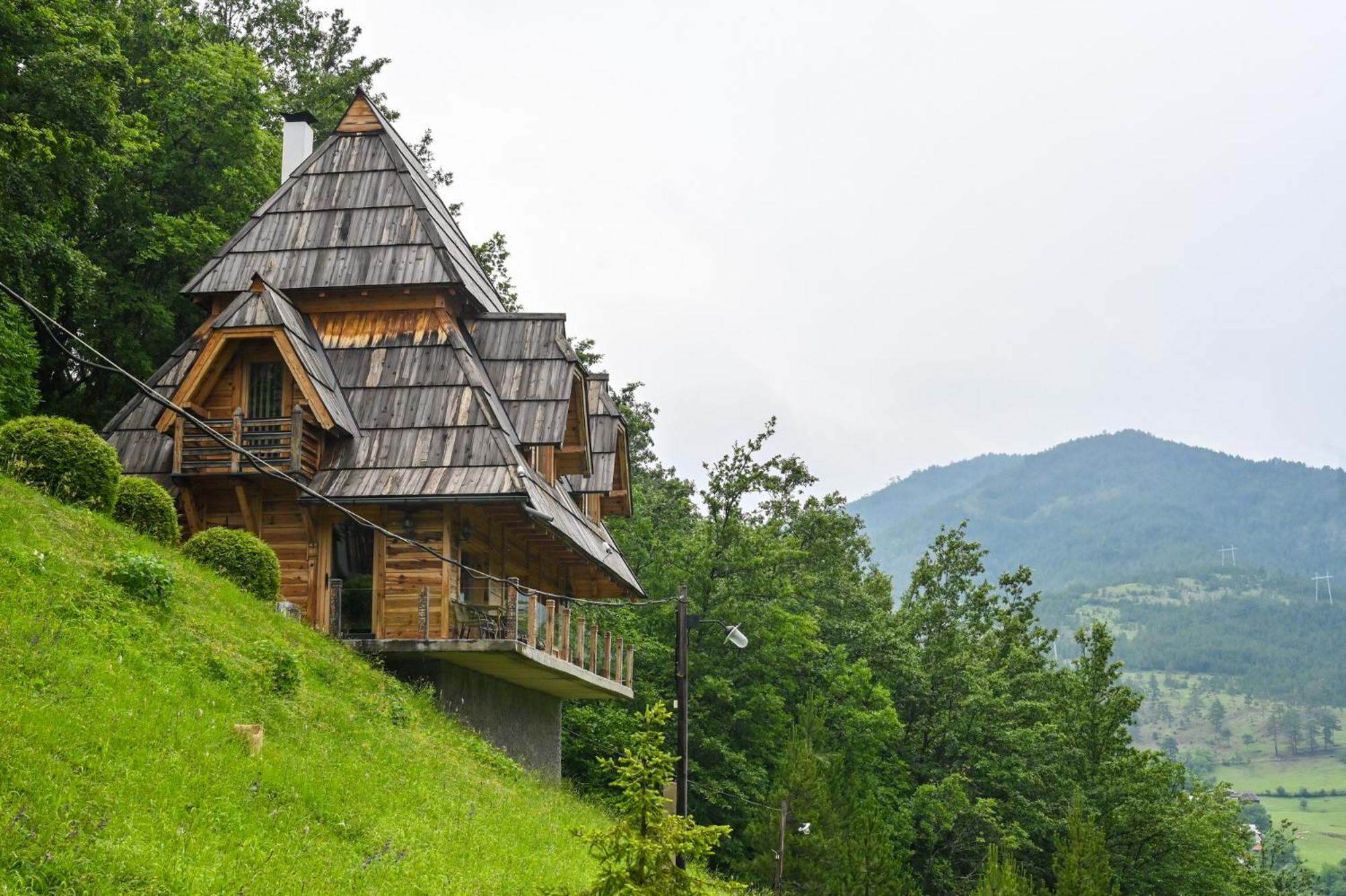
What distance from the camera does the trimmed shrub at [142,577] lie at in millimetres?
17859

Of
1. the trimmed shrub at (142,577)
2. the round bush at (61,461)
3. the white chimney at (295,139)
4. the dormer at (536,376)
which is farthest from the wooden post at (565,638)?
the white chimney at (295,139)

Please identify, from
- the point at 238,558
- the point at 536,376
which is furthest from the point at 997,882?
the point at 238,558

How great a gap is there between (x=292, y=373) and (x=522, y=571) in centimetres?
705

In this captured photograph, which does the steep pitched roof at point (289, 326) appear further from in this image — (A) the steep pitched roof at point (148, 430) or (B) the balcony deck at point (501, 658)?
(B) the balcony deck at point (501, 658)

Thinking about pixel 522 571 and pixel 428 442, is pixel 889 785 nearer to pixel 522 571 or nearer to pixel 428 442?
pixel 522 571

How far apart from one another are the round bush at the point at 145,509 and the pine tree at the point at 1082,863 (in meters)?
26.9

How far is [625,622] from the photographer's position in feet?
147

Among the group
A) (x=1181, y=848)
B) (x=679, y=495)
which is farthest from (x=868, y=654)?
(x=1181, y=848)

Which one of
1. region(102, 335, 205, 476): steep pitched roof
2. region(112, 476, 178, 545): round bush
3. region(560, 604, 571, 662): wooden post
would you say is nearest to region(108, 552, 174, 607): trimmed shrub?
region(112, 476, 178, 545): round bush

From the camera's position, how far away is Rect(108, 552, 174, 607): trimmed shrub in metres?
17.9

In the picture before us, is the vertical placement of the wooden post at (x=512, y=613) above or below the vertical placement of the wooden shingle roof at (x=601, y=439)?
below

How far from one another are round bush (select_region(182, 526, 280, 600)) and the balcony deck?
7.03ft

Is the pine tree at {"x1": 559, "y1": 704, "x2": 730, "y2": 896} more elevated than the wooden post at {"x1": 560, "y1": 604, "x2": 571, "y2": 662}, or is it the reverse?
the wooden post at {"x1": 560, "y1": 604, "x2": 571, "y2": 662}

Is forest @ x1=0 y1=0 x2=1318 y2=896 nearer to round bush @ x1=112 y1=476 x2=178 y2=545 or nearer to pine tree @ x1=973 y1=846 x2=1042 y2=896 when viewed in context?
pine tree @ x1=973 y1=846 x2=1042 y2=896
